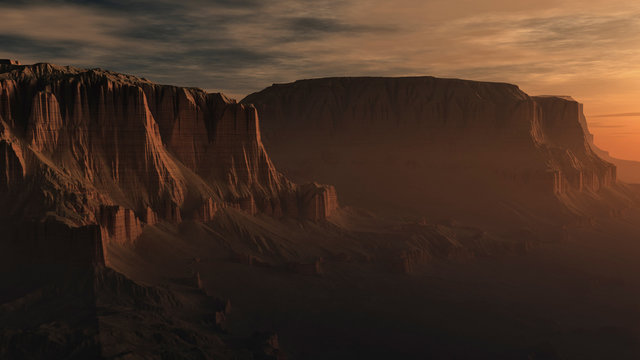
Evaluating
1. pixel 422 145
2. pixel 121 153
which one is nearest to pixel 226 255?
pixel 121 153

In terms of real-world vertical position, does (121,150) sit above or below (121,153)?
above

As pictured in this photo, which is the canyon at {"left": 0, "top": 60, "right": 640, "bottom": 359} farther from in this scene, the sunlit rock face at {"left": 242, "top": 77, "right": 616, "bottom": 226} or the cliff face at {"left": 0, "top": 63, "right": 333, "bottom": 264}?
the sunlit rock face at {"left": 242, "top": 77, "right": 616, "bottom": 226}

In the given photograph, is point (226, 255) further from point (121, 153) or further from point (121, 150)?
point (121, 150)

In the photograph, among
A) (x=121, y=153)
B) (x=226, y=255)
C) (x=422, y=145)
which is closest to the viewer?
(x=121, y=153)

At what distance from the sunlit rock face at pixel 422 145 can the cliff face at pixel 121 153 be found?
44.2 metres

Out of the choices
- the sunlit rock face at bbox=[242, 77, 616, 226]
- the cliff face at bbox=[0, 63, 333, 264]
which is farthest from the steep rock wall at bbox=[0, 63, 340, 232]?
the sunlit rock face at bbox=[242, 77, 616, 226]

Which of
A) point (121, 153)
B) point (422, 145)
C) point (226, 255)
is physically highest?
point (422, 145)

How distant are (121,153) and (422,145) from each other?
8442 cm

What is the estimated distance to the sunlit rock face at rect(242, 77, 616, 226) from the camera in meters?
128

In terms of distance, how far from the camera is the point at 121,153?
6825 cm

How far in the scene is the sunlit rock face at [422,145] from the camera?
128 m

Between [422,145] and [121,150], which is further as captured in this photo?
[422,145]

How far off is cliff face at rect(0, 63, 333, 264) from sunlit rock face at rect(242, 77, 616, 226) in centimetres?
4421

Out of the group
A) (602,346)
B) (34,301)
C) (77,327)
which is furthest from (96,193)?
(602,346)
